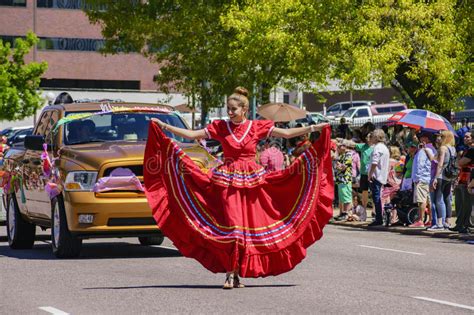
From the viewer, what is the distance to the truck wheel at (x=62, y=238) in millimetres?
15562

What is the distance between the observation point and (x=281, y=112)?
117ft

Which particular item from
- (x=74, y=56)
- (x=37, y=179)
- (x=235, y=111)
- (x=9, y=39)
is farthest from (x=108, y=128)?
(x=74, y=56)

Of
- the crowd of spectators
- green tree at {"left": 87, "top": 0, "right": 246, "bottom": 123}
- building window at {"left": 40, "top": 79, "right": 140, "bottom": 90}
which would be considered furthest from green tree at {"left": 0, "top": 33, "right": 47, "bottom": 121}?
the crowd of spectators

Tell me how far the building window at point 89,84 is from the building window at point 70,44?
241cm

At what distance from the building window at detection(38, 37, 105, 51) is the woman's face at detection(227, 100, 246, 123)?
7645 centimetres

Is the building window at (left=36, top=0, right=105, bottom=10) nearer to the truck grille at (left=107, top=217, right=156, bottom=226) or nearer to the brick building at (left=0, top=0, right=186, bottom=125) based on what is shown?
the brick building at (left=0, top=0, right=186, bottom=125)

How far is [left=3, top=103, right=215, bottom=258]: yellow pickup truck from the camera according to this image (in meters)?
15.2

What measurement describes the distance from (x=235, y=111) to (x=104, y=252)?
573 cm

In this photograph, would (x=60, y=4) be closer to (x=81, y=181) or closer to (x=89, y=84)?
(x=89, y=84)

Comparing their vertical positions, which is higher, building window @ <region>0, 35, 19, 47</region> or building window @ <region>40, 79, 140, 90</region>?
building window @ <region>0, 35, 19, 47</region>

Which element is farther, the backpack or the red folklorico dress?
the backpack

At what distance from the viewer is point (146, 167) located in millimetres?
12492

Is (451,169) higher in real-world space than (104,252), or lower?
higher

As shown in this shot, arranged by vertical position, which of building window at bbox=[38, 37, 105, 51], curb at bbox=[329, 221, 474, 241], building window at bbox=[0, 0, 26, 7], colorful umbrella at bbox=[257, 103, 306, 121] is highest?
building window at bbox=[0, 0, 26, 7]
